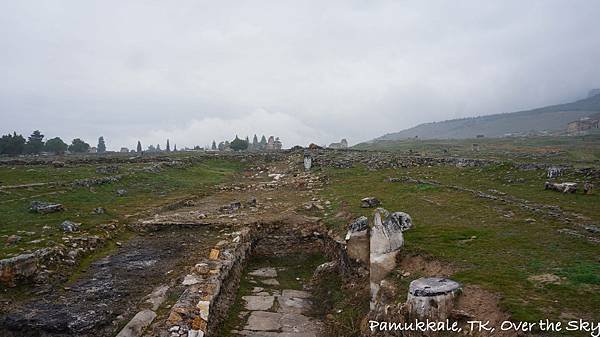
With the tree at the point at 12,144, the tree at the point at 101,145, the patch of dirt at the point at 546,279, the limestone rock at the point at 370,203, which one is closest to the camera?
the patch of dirt at the point at 546,279

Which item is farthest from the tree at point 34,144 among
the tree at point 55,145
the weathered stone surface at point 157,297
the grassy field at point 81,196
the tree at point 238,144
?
the weathered stone surface at point 157,297

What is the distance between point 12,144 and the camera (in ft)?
160

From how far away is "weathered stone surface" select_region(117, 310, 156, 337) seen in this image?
7770mm

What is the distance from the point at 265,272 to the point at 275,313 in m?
3.61

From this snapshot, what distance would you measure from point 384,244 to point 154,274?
650 cm

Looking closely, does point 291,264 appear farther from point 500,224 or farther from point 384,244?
point 500,224

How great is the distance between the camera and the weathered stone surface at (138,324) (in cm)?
777

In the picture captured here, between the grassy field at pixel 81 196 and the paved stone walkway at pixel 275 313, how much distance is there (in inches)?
249

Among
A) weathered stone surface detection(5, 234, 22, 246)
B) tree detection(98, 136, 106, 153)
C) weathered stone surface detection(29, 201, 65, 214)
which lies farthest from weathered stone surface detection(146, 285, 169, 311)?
tree detection(98, 136, 106, 153)

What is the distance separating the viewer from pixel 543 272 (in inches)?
311

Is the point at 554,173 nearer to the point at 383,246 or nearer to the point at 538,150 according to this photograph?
the point at 383,246

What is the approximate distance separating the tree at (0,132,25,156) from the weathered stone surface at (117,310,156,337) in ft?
169

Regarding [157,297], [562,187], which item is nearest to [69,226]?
[157,297]

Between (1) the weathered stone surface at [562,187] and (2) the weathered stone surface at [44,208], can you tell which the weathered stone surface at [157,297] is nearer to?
(2) the weathered stone surface at [44,208]
